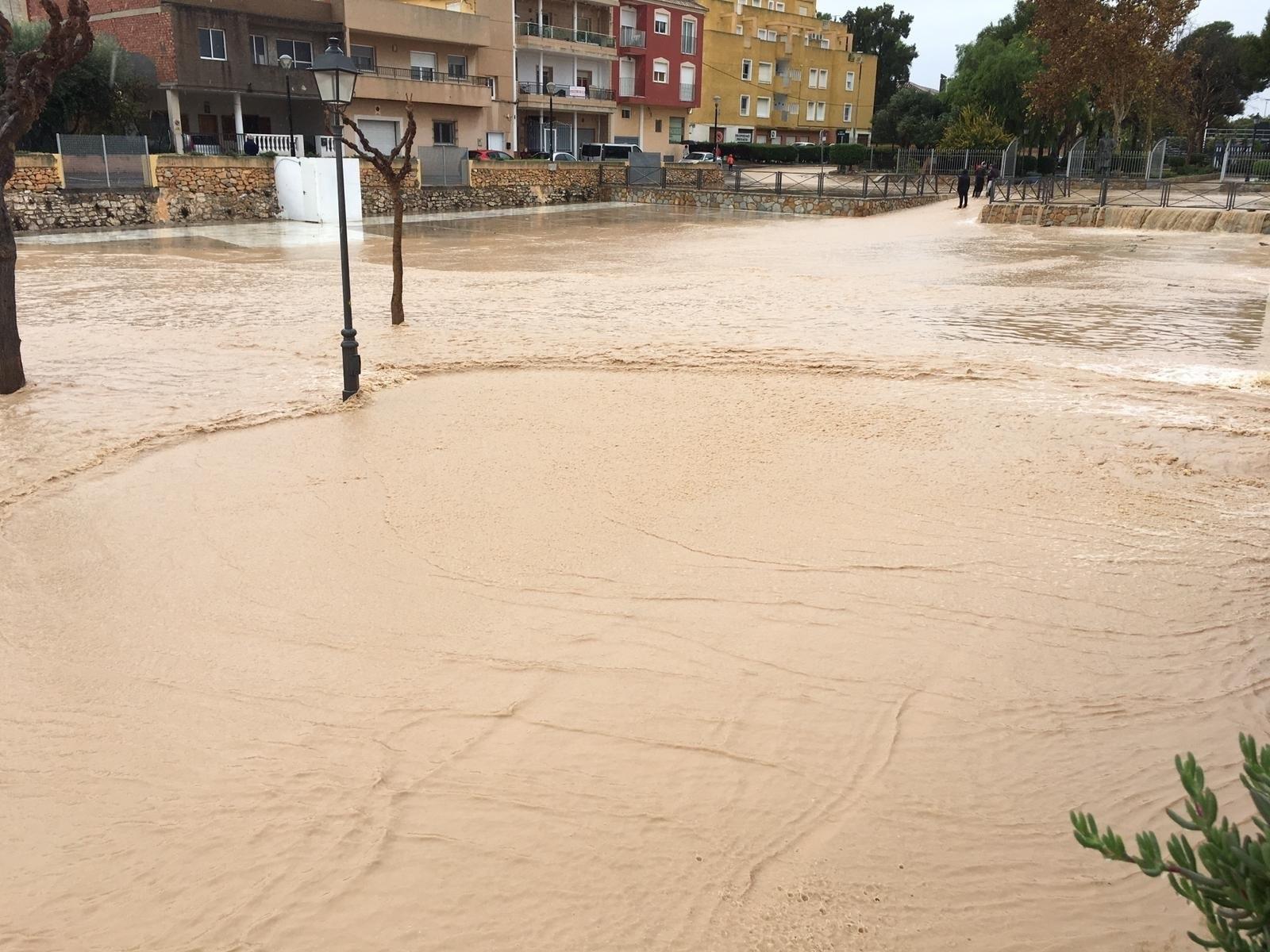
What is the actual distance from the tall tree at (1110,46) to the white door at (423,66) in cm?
2380

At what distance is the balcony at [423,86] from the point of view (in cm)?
4019

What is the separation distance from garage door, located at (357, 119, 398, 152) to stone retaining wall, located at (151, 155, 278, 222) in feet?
30.8

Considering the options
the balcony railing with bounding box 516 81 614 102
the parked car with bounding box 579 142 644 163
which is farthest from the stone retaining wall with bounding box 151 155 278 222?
the parked car with bounding box 579 142 644 163

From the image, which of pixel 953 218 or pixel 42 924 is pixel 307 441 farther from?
pixel 953 218

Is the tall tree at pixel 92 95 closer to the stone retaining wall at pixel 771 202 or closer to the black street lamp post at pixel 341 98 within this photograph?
the stone retaining wall at pixel 771 202

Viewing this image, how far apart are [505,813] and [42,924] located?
165 cm

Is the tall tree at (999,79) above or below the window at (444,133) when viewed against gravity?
above

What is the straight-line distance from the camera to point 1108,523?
24.1 feet

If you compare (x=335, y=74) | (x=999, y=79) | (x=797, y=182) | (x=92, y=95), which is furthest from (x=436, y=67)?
(x=335, y=74)

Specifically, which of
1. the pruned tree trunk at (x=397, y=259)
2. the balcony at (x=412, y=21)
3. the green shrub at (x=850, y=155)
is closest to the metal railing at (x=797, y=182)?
the green shrub at (x=850, y=155)

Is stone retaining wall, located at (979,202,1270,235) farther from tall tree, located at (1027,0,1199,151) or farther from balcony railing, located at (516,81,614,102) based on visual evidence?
balcony railing, located at (516,81,614,102)

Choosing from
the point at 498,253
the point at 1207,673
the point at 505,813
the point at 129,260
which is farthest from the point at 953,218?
the point at 505,813

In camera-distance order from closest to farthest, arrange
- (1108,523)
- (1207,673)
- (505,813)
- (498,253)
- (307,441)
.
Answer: (505,813) → (1207,673) → (1108,523) → (307,441) → (498,253)

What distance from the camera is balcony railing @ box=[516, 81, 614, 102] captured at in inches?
1918
